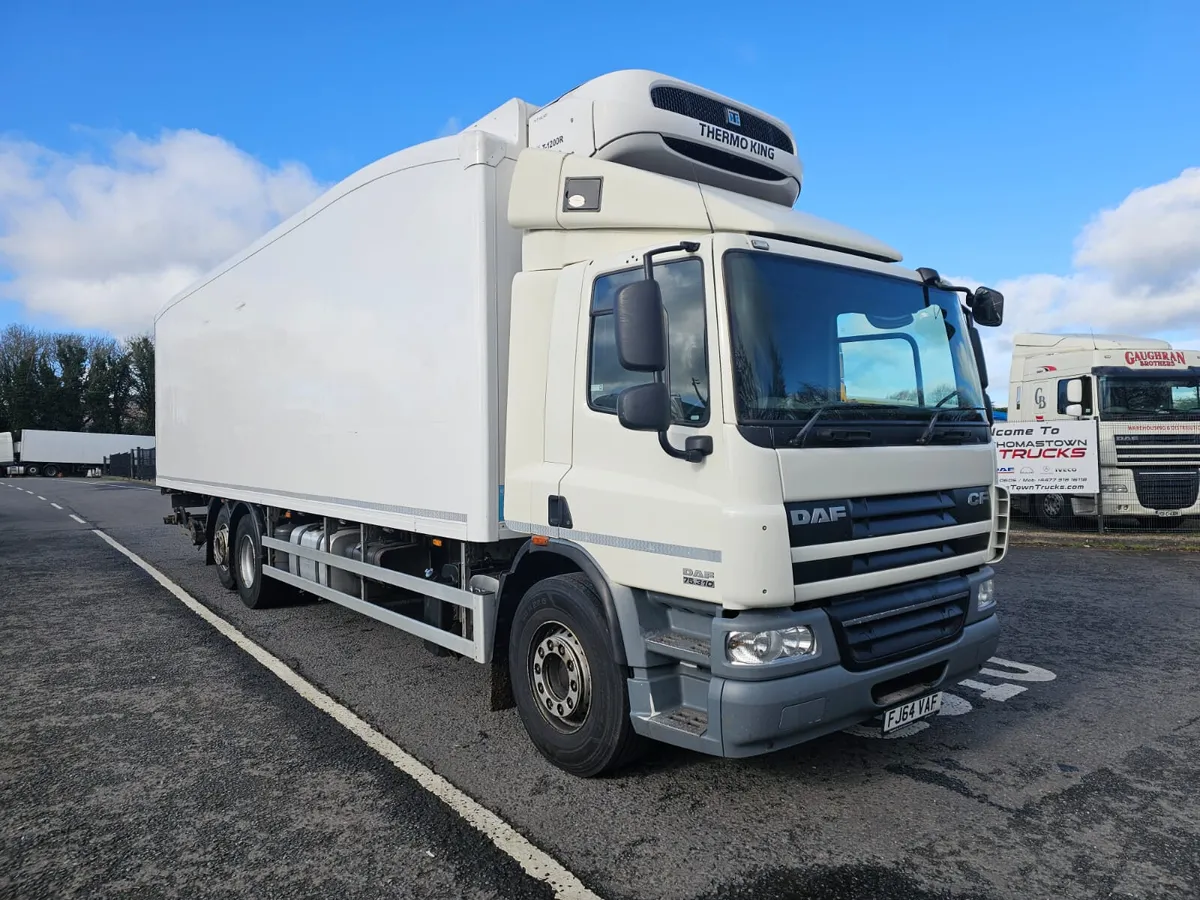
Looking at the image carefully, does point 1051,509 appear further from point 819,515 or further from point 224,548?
point 224,548

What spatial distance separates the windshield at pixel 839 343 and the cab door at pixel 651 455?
180 mm

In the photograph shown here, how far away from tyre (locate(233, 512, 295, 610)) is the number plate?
20.6 feet

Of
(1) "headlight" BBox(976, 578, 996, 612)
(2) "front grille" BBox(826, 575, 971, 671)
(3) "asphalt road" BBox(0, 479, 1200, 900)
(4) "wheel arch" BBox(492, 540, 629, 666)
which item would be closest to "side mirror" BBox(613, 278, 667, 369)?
(4) "wheel arch" BBox(492, 540, 629, 666)

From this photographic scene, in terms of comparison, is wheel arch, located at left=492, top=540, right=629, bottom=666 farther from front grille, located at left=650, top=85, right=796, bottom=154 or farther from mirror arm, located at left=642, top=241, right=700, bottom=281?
front grille, located at left=650, top=85, right=796, bottom=154

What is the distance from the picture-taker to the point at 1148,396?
13.0 m

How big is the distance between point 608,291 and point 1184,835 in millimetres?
3456

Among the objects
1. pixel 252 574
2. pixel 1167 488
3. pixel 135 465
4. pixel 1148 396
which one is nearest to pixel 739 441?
pixel 252 574

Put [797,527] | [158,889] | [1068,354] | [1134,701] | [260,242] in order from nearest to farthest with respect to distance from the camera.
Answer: [158,889] < [797,527] < [1134,701] < [260,242] < [1068,354]

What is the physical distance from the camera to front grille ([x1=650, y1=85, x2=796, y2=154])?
172 inches

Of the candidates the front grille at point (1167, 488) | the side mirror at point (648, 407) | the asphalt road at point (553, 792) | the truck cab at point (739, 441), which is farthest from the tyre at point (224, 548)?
the front grille at point (1167, 488)

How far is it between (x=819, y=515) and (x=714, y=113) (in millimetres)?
2596

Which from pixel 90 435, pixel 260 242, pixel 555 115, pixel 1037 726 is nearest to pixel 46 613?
pixel 260 242

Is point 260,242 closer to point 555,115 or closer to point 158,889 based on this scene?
point 555,115

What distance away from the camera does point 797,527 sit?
3.31 m
